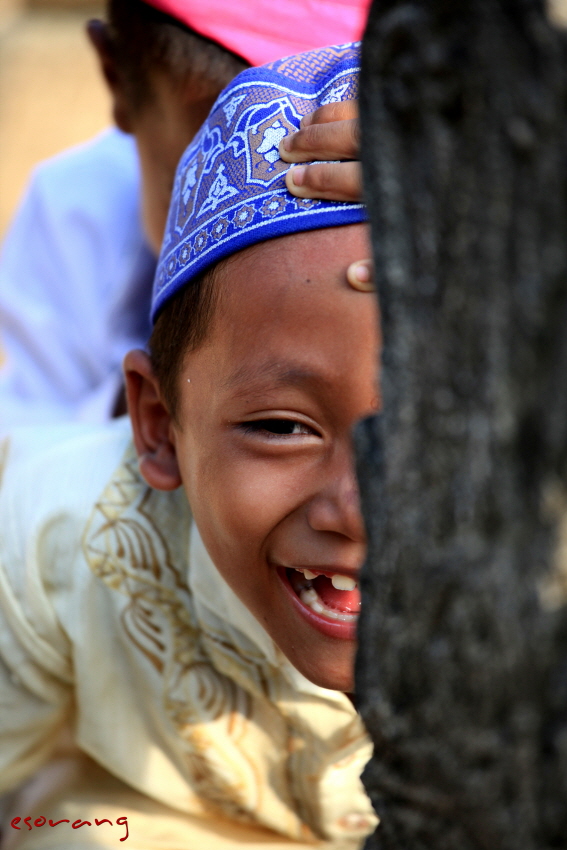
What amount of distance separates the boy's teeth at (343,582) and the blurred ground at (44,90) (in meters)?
3.01

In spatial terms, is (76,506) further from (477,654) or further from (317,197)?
(477,654)

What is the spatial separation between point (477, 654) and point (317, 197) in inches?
24.1

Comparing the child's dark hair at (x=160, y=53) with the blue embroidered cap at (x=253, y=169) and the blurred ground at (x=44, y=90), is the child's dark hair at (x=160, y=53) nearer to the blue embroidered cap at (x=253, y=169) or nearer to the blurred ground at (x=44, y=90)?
the blue embroidered cap at (x=253, y=169)

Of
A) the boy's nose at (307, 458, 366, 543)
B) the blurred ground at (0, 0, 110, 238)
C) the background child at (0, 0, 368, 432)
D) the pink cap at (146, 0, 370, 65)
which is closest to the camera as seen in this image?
the boy's nose at (307, 458, 366, 543)

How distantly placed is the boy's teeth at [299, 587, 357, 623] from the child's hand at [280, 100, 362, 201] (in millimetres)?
433

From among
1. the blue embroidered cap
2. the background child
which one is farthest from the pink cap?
the blue embroidered cap

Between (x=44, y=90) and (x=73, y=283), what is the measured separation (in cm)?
228

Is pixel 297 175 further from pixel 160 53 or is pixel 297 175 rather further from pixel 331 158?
pixel 160 53

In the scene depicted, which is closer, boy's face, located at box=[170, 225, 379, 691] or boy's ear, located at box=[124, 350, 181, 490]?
boy's face, located at box=[170, 225, 379, 691]

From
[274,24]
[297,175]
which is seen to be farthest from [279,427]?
[274,24]

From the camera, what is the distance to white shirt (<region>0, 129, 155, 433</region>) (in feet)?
6.44

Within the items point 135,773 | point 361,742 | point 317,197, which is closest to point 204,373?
point 317,197

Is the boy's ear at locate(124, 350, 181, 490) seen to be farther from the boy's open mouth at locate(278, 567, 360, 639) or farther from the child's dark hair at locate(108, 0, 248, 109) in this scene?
the child's dark hair at locate(108, 0, 248, 109)

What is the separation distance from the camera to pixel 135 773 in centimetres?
133
